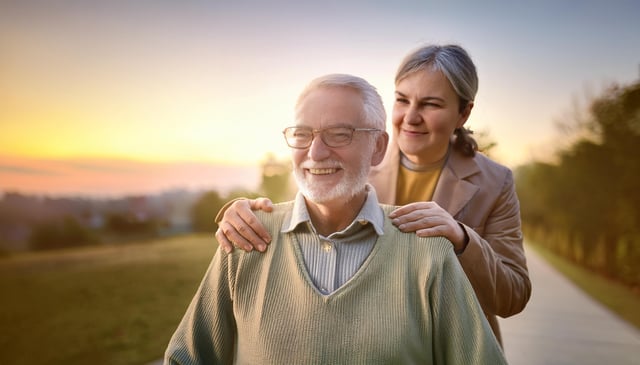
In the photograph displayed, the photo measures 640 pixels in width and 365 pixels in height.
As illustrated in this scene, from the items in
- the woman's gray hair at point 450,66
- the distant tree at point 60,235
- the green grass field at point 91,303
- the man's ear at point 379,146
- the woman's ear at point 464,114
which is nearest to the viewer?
the man's ear at point 379,146

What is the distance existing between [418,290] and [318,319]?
28cm

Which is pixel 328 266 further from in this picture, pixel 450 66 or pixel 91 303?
pixel 91 303

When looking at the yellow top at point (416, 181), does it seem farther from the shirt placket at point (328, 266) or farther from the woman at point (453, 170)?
the shirt placket at point (328, 266)

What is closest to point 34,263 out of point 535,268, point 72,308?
point 72,308

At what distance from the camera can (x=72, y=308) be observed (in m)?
5.94

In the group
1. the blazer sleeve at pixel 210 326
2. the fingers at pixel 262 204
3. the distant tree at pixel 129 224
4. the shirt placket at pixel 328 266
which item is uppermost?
the fingers at pixel 262 204

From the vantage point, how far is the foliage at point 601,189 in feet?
32.3

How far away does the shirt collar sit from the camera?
1600 millimetres

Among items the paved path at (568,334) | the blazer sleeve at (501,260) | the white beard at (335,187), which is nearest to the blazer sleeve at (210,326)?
the white beard at (335,187)

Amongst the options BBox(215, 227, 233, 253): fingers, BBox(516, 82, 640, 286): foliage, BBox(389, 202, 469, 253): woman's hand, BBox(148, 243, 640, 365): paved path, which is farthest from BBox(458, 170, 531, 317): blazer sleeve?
BBox(516, 82, 640, 286): foliage

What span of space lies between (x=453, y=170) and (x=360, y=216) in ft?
2.77

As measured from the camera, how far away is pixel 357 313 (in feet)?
4.87

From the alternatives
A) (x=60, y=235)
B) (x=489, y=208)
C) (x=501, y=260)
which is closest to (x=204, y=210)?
(x=60, y=235)

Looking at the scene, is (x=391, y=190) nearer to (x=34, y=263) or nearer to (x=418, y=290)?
(x=418, y=290)
